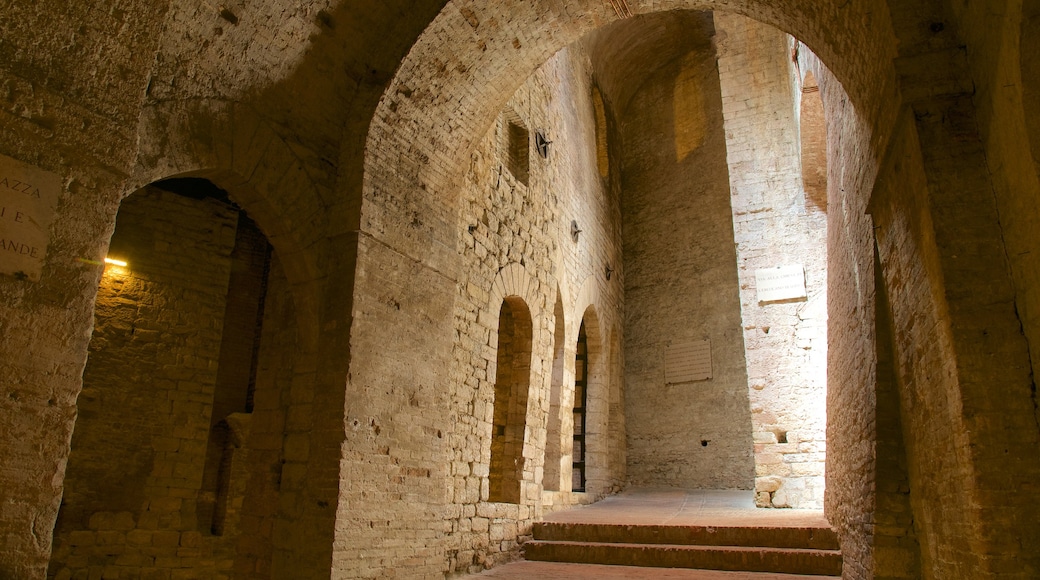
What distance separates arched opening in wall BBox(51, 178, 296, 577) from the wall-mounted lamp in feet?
12.4

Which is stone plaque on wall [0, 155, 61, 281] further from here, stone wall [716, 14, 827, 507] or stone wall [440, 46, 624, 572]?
stone wall [716, 14, 827, 507]

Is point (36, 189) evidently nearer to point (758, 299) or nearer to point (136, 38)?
point (136, 38)

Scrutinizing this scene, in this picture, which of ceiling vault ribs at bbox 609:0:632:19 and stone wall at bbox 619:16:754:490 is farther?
stone wall at bbox 619:16:754:490

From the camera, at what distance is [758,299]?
9.09m

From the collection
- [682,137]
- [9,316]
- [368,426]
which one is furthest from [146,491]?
[682,137]

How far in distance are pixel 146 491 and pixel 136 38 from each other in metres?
5.72

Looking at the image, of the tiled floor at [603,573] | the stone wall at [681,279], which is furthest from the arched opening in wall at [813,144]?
the tiled floor at [603,573]

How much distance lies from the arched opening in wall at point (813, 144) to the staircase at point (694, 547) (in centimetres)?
491

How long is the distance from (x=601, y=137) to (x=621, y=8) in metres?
7.34

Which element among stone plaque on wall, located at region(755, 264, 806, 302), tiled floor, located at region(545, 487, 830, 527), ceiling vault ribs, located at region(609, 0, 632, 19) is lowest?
tiled floor, located at region(545, 487, 830, 527)

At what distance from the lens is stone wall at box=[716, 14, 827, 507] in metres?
8.42

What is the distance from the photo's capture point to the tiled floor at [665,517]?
19.3ft

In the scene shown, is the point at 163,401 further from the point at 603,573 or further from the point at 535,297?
the point at 603,573

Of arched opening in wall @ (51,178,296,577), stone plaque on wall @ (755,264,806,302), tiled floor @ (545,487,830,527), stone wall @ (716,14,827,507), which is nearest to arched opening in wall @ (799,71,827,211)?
stone wall @ (716,14,827,507)
